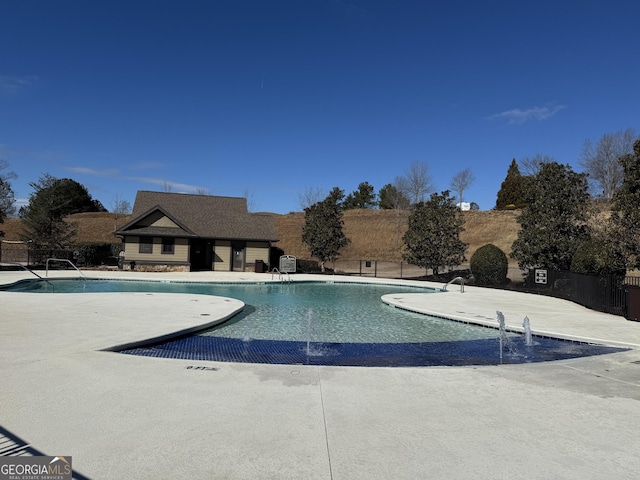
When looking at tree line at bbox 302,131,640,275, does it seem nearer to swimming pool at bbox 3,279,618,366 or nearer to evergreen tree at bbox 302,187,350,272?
evergreen tree at bbox 302,187,350,272

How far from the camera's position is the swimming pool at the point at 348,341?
7.35m

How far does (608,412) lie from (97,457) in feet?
17.0

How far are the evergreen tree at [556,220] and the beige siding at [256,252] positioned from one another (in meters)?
17.5

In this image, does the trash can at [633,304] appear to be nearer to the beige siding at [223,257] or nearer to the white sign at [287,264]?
the white sign at [287,264]

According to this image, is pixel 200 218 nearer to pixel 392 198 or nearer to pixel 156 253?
pixel 156 253

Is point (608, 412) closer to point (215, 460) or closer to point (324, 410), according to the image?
point (324, 410)

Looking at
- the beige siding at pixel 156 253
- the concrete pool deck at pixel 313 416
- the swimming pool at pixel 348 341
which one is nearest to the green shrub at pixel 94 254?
the beige siding at pixel 156 253

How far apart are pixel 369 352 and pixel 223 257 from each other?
77.7ft

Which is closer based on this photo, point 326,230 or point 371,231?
point 326,230

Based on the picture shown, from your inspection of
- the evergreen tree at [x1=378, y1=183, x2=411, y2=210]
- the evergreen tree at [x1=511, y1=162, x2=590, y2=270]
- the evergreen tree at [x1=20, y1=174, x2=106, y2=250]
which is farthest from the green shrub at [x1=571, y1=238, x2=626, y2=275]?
the evergreen tree at [x1=378, y1=183, x2=411, y2=210]

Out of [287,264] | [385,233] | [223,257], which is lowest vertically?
[287,264]

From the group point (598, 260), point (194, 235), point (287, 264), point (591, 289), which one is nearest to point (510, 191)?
point (287, 264)

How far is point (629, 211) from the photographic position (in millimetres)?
12578

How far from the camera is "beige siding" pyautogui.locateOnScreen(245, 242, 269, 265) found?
30516 mm
